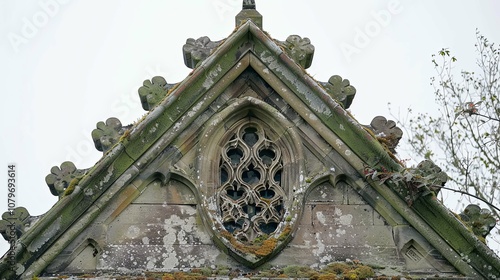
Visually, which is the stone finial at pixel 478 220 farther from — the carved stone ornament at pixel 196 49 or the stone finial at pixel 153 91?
the stone finial at pixel 153 91

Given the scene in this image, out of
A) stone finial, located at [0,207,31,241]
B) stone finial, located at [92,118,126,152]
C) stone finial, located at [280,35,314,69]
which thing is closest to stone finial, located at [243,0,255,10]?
stone finial, located at [280,35,314,69]

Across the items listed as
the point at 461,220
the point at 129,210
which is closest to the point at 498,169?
the point at 461,220

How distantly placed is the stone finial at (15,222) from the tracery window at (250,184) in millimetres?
2585

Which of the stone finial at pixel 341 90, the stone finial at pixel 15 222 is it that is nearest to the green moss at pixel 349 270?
the stone finial at pixel 341 90

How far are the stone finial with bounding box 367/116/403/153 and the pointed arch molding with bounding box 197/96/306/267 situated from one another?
114cm

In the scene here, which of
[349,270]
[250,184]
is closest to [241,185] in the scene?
[250,184]

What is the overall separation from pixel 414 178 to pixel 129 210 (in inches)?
150

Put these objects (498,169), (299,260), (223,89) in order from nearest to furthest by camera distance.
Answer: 1. (299,260)
2. (223,89)
3. (498,169)

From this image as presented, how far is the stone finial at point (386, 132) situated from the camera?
17.5 m

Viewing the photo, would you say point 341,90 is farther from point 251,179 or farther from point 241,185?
point 241,185

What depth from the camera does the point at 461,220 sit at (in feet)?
55.5

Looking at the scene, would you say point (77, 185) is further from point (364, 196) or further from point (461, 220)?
point (461, 220)

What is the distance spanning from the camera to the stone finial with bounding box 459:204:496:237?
1697 cm

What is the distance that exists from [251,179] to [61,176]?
258 centimetres
